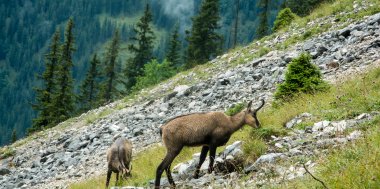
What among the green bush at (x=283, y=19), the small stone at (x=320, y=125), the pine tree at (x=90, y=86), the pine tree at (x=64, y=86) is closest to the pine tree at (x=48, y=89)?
the pine tree at (x=64, y=86)

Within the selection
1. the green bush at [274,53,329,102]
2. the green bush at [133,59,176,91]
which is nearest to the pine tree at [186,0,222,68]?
the green bush at [133,59,176,91]

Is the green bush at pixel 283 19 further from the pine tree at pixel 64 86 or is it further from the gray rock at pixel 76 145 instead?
the pine tree at pixel 64 86

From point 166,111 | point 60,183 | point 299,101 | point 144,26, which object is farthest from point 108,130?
point 144,26

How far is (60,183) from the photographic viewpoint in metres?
15.7

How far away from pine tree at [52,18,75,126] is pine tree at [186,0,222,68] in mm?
15071

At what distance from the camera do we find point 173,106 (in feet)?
66.8

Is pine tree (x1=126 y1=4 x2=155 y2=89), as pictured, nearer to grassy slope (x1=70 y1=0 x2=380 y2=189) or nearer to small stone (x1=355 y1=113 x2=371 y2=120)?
grassy slope (x1=70 y1=0 x2=380 y2=189)

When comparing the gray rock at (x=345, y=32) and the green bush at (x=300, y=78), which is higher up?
the gray rock at (x=345, y=32)

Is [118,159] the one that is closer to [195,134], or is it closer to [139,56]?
[195,134]

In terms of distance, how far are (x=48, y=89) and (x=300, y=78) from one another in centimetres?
3855

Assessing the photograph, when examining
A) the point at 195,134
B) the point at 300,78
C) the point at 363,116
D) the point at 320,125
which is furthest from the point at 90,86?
the point at 363,116

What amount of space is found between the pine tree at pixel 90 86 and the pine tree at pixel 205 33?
42.8 feet

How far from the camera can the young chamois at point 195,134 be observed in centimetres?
823

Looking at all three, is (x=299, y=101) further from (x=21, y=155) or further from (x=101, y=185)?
(x=21, y=155)
